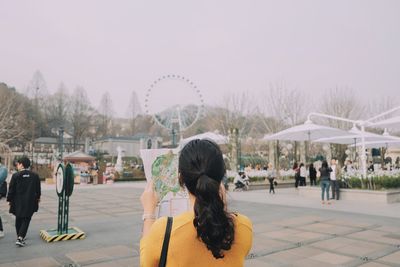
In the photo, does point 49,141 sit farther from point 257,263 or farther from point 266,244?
point 257,263

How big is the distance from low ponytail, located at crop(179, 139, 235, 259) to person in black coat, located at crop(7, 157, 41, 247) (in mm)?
5964

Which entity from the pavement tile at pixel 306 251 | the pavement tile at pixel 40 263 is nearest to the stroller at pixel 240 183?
the pavement tile at pixel 306 251

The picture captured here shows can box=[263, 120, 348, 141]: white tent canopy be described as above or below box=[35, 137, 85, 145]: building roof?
below

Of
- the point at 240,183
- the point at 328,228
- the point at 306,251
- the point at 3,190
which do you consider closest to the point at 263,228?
the point at 328,228

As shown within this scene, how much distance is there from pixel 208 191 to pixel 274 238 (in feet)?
20.0

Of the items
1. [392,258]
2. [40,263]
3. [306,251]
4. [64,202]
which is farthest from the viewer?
[64,202]

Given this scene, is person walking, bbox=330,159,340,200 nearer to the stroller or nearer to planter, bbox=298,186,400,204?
planter, bbox=298,186,400,204

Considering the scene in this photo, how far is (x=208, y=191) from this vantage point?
1511 mm

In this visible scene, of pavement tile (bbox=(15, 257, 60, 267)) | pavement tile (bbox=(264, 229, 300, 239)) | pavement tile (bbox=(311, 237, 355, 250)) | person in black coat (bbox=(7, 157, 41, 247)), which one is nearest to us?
pavement tile (bbox=(15, 257, 60, 267))

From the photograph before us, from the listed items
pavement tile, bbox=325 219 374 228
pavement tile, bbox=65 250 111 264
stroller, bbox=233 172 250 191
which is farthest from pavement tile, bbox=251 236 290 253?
stroller, bbox=233 172 250 191

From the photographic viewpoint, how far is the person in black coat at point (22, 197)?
6469mm

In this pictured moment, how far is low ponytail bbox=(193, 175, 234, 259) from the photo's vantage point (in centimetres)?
146

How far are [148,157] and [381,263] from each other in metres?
4.47

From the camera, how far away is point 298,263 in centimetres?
538
